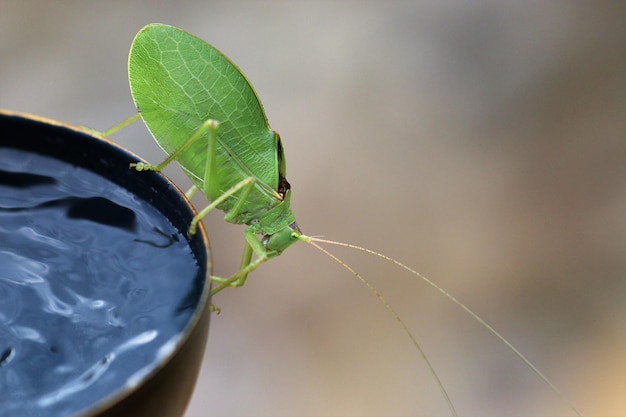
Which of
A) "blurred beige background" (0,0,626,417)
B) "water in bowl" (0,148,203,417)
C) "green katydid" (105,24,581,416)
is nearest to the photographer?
"water in bowl" (0,148,203,417)

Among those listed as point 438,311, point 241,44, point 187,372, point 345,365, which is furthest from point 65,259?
point 241,44

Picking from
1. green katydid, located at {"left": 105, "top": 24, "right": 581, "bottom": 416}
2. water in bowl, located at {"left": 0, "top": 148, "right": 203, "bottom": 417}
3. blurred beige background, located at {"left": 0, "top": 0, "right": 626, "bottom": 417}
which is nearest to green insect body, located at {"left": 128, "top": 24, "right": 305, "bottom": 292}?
green katydid, located at {"left": 105, "top": 24, "right": 581, "bottom": 416}

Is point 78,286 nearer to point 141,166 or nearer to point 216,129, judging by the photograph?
point 141,166

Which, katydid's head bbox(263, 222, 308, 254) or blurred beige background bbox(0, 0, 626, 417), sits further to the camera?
blurred beige background bbox(0, 0, 626, 417)

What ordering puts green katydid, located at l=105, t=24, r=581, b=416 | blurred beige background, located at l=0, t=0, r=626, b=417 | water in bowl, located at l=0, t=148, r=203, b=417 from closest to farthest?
water in bowl, located at l=0, t=148, r=203, b=417 < green katydid, located at l=105, t=24, r=581, b=416 < blurred beige background, located at l=0, t=0, r=626, b=417

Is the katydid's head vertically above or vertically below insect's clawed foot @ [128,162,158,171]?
below

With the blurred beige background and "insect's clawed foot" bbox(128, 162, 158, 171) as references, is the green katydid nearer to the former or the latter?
"insect's clawed foot" bbox(128, 162, 158, 171)

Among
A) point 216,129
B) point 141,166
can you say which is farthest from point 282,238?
point 141,166
